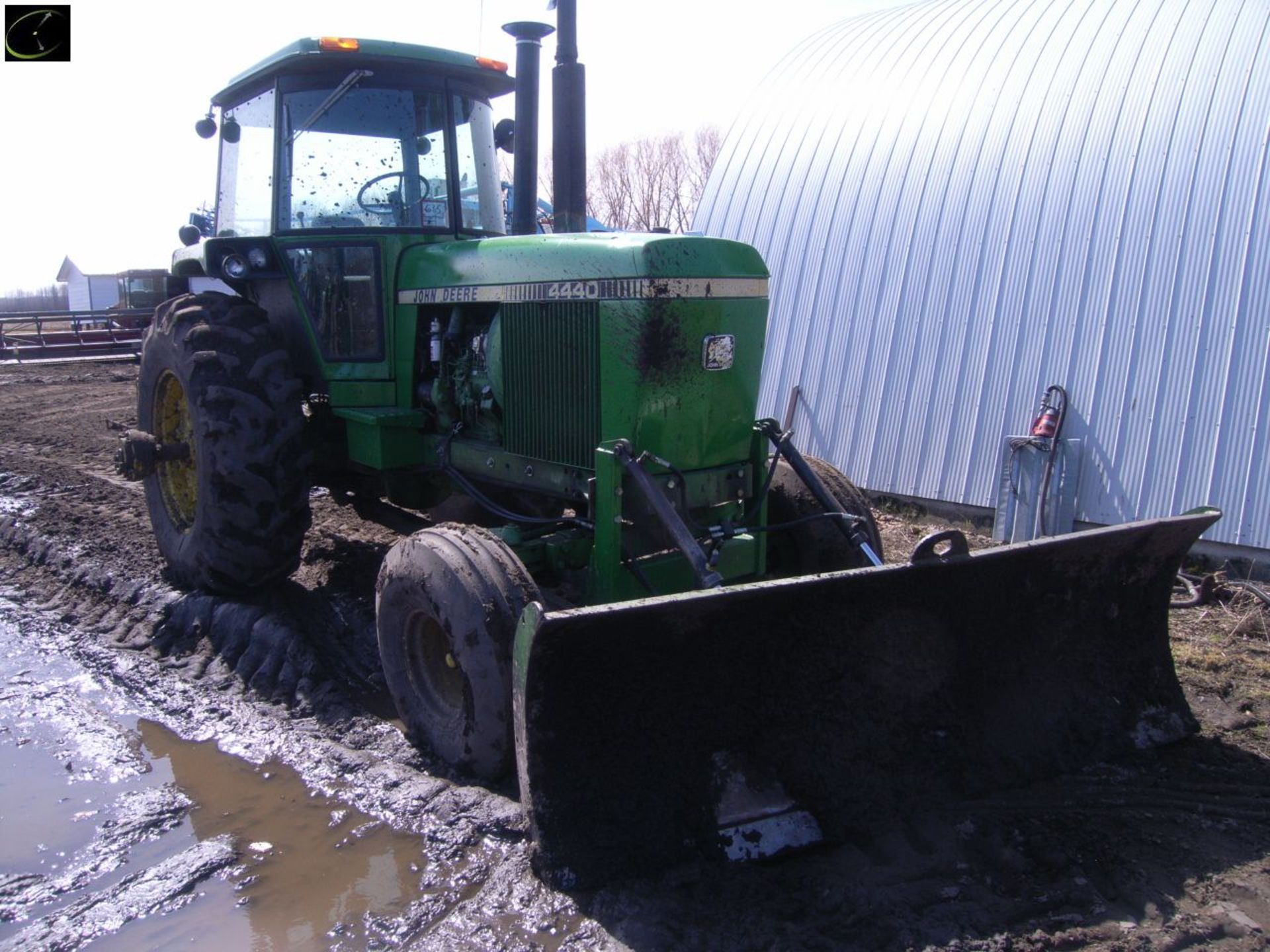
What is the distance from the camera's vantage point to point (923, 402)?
8.01m

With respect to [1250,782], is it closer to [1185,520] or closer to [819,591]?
[1185,520]

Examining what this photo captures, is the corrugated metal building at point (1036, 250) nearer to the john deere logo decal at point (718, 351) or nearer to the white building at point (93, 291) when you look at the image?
the john deere logo decal at point (718, 351)

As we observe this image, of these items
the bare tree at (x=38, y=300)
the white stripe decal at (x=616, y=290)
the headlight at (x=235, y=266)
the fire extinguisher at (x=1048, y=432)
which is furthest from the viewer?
the bare tree at (x=38, y=300)

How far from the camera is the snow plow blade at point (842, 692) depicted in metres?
2.96

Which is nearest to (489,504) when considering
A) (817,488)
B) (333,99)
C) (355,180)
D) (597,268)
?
(597,268)

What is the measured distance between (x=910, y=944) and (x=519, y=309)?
2725 mm

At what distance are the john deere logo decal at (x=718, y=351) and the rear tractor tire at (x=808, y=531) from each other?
87 centimetres

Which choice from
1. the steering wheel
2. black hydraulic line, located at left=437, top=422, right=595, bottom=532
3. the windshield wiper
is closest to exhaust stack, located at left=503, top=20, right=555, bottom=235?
the steering wheel

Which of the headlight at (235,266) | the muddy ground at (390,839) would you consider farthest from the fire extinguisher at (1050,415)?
the headlight at (235,266)

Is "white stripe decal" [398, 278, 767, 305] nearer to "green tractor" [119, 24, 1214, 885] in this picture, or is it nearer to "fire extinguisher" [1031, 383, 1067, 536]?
"green tractor" [119, 24, 1214, 885]

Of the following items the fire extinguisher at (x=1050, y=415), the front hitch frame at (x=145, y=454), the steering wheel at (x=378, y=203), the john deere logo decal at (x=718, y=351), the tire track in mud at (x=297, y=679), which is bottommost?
the tire track in mud at (x=297, y=679)

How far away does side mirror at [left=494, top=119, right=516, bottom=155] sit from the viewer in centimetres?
551

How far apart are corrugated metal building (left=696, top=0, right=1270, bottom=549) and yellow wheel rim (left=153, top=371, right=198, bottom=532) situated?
5.06 m

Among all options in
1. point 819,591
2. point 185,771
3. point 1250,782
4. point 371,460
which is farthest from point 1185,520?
point 185,771
